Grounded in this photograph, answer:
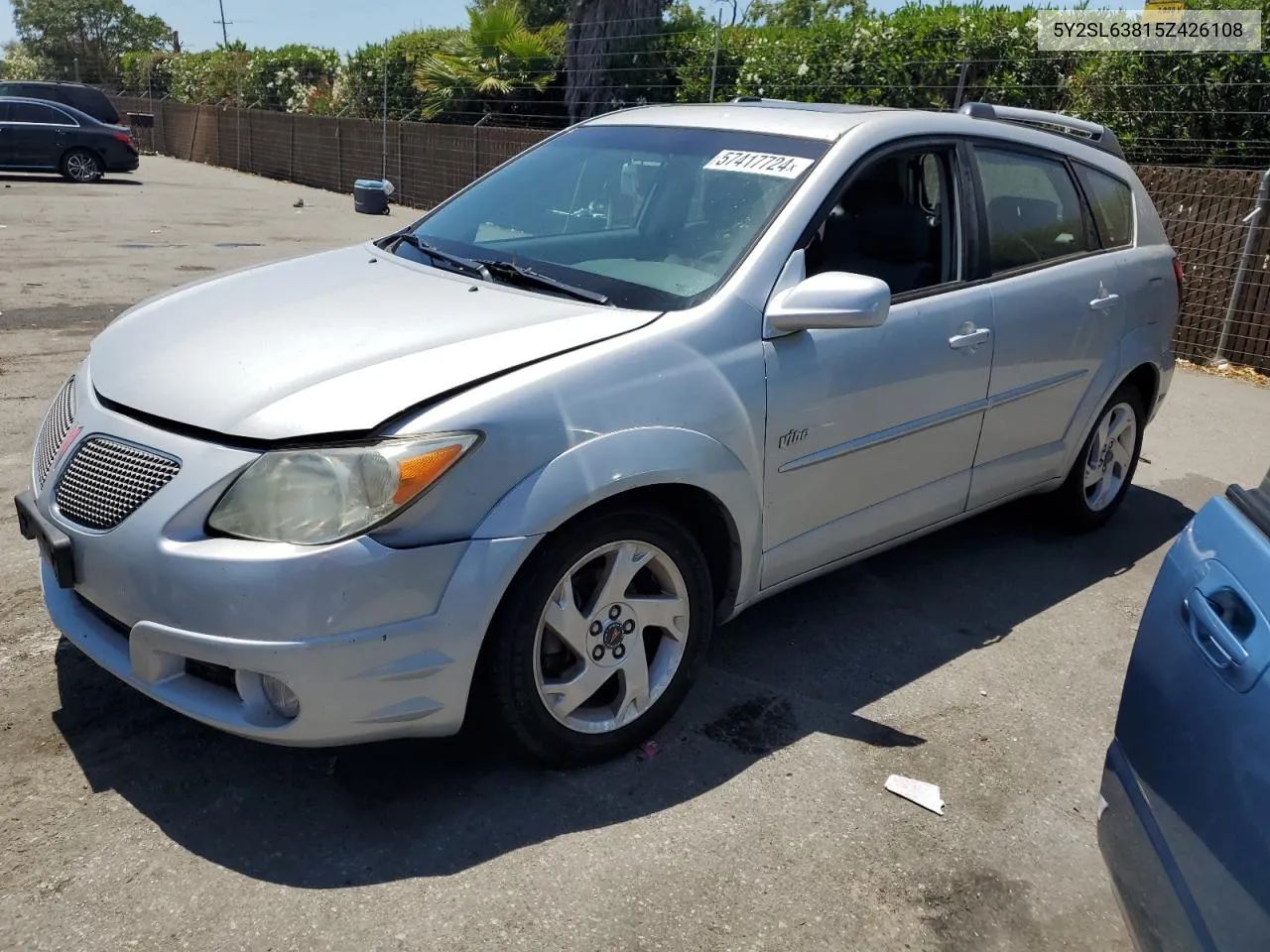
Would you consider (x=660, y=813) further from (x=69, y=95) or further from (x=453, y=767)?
(x=69, y=95)

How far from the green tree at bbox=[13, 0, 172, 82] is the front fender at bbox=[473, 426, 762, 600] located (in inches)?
2594

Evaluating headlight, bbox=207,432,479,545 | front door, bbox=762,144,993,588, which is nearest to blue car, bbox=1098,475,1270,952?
front door, bbox=762,144,993,588

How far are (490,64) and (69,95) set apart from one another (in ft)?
40.8

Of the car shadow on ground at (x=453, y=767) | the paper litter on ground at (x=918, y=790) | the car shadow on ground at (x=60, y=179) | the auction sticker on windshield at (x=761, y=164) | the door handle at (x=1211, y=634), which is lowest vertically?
the car shadow on ground at (x=60, y=179)

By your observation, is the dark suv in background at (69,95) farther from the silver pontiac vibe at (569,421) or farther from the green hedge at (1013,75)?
the silver pontiac vibe at (569,421)

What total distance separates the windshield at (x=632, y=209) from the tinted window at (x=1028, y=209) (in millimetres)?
947

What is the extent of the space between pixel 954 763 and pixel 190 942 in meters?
2.13

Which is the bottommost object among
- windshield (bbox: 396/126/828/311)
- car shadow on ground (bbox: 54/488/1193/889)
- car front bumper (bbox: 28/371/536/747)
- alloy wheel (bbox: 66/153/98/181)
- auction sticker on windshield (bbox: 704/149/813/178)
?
car shadow on ground (bbox: 54/488/1193/889)

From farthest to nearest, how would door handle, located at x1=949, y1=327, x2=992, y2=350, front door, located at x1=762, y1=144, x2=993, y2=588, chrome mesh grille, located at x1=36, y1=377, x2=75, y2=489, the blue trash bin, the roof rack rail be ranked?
the blue trash bin < the roof rack rail < door handle, located at x1=949, y1=327, x2=992, y2=350 < front door, located at x1=762, y1=144, x2=993, y2=588 < chrome mesh grille, located at x1=36, y1=377, x2=75, y2=489

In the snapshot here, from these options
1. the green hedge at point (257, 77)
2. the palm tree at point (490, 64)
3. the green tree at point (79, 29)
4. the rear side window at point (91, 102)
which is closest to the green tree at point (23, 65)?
the green tree at point (79, 29)

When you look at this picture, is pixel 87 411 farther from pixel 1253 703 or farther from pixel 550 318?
pixel 1253 703

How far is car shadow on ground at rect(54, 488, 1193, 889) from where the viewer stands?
107 inches

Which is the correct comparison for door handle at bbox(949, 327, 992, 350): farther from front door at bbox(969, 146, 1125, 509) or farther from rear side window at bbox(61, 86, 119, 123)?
rear side window at bbox(61, 86, 119, 123)

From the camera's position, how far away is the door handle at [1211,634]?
70.5 inches
